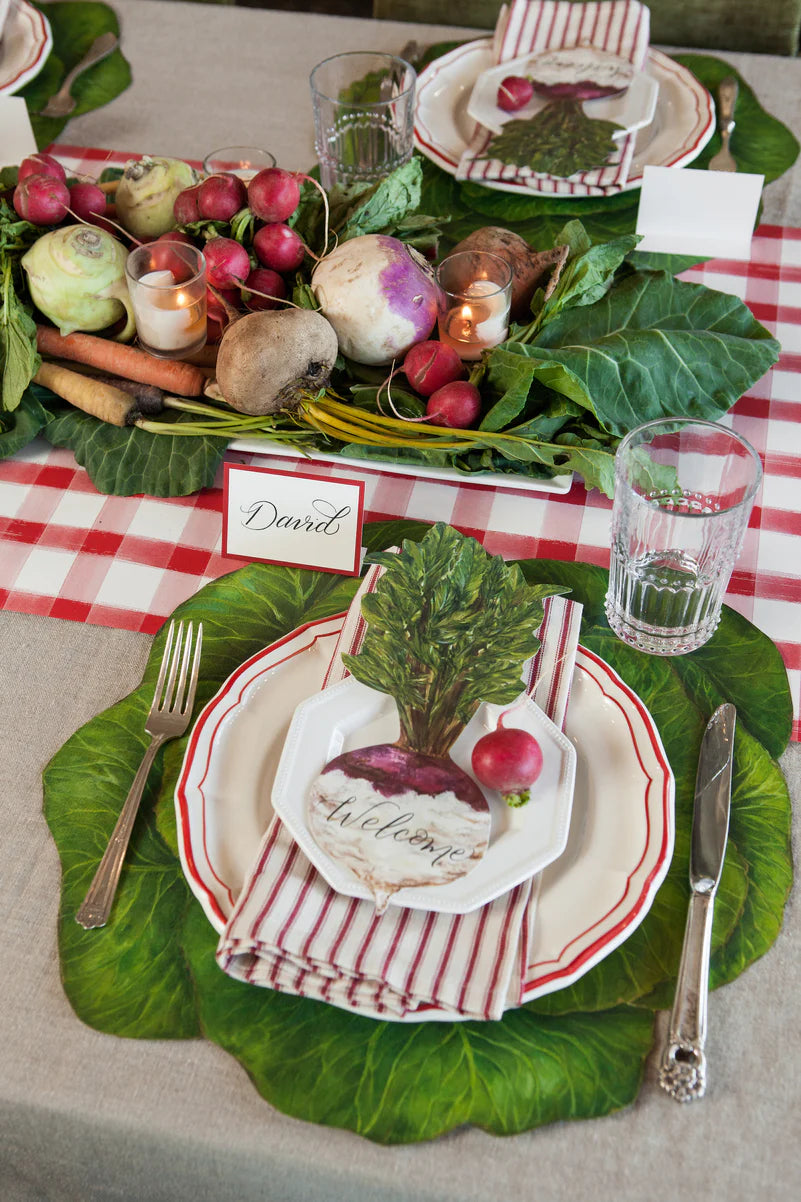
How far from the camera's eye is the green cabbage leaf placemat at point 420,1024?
647 mm

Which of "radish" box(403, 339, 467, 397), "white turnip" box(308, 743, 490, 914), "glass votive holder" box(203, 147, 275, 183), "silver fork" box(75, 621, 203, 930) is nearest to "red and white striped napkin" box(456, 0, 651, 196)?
"glass votive holder" box(203, 147, 275, 183)

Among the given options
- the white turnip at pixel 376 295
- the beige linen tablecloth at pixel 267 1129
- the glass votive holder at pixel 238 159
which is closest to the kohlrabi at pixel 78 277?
the white turnip at pixel 376 295

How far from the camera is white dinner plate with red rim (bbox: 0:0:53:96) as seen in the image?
1568 mm

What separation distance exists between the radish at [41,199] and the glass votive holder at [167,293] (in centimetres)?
13

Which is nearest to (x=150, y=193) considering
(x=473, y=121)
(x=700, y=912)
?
(x=473, y=121)

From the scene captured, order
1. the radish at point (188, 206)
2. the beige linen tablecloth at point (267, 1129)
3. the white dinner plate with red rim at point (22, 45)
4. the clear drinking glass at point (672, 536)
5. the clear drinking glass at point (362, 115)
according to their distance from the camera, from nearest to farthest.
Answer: the beige linen tablecloth at point (267, 1129) → the clear drinking glass at point (672, 536) → the radish at point (188, 206) → the clear drinking glass at point (362, 115) → the white dinner plate with red rim at point (22, 45)

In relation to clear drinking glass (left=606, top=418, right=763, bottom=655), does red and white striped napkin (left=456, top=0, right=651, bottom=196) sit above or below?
above

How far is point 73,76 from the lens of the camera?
65.2 inches

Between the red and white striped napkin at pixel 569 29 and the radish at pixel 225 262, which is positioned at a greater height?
the red and white striped napkin at pixel 569 29

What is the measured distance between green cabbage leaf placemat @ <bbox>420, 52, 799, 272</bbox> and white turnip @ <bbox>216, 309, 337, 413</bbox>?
335 mm

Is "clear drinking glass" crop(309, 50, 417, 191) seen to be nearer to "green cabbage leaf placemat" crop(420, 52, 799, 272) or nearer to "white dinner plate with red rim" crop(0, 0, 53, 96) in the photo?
"green cabbage leaf placemat" crop(420, 52, 799, 272)

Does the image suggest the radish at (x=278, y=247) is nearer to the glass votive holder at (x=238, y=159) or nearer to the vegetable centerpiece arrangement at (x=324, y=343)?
the vegetable centerpiece arrangement at (x=324, y=343)

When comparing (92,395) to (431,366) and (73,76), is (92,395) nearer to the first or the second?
(431,366)

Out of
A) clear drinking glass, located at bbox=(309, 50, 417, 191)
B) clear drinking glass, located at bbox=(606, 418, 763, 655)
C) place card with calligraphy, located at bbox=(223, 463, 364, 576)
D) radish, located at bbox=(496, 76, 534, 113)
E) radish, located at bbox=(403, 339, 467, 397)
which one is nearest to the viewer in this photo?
clear drinking glass, located at bbox=(606, 418, 763, 655)
